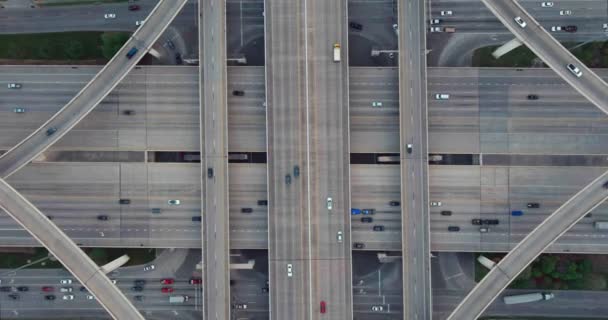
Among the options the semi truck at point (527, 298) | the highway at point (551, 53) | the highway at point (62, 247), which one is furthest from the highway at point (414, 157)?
the highway at point (62, 247)

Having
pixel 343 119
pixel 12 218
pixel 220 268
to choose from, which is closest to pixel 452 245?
pixel 343 119

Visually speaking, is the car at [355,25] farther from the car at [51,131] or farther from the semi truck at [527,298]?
the semi truck at [527,298]

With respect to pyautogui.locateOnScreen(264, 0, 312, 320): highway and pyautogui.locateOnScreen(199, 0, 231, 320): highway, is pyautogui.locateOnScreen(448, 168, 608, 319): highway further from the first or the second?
pyautogui.locateOnScreen(199, 0, 231, 320): highway

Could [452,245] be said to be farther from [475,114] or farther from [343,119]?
[343,119]

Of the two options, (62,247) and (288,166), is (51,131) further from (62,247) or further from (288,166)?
(288,166)

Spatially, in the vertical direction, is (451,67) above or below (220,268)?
above

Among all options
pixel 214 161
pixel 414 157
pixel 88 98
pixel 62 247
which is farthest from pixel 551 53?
pixel 62 247
